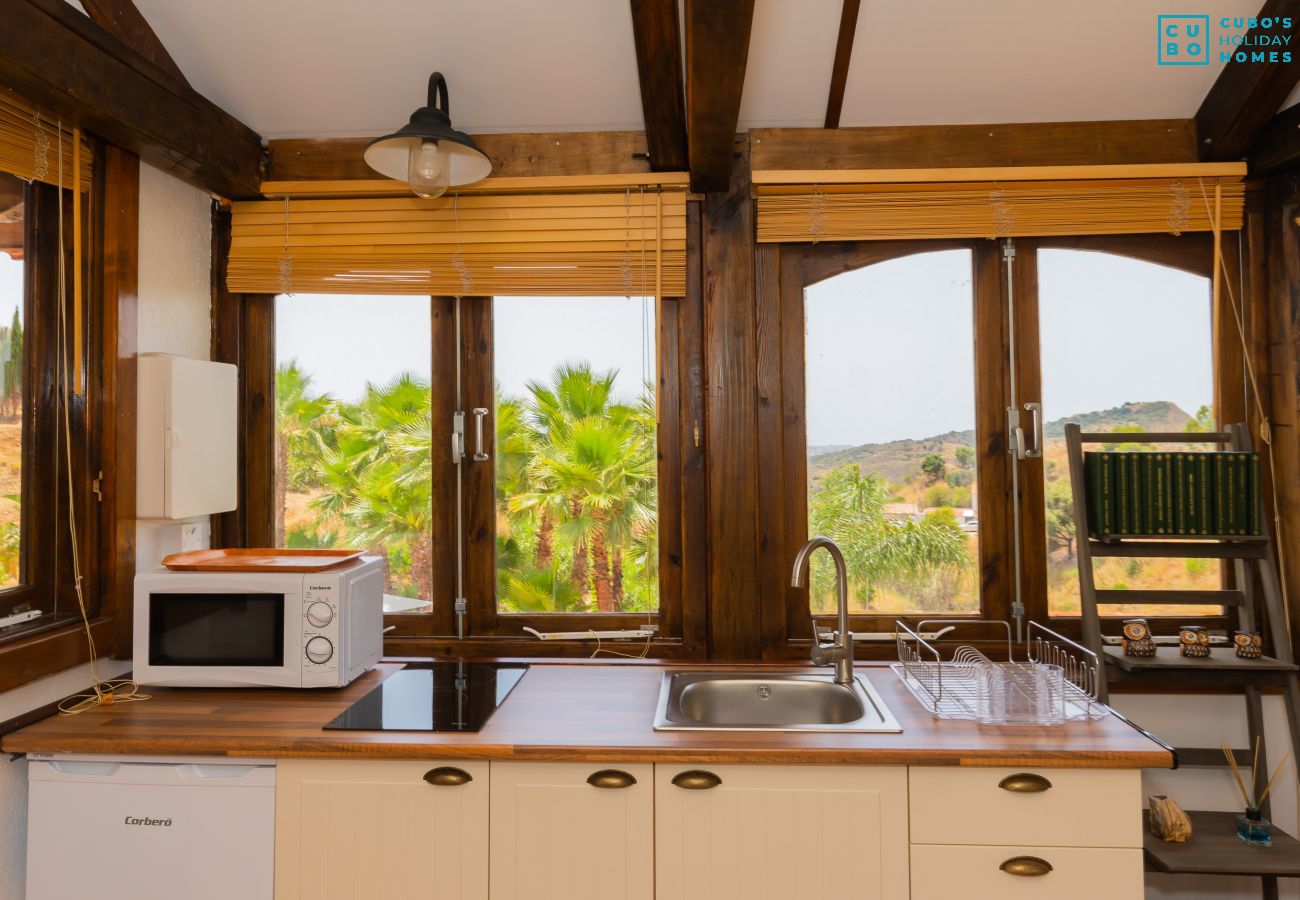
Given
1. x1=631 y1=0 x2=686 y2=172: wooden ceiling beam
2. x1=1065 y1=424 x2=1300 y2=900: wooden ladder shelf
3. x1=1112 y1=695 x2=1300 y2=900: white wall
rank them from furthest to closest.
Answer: x1=1112 y1=695 x2=1300 y2=900: white wall, x1=1065 y1=424 x2=1300 y2=900: wooden ladder shelf, x1=631 y1=0 x2=686 y2=172: wooden ceiling beam

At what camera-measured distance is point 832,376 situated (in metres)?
2.39

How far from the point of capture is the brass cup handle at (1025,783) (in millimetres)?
1600

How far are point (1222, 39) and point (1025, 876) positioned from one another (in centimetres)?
210

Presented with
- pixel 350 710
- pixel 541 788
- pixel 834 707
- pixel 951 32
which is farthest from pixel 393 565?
pixel 951 32

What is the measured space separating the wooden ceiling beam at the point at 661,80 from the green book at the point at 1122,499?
1.48 metres

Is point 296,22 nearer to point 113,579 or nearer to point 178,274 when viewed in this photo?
point 178,274

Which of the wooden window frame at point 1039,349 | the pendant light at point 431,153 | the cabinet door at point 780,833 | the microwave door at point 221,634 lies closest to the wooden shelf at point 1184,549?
the wooden window frame at point 1039,349

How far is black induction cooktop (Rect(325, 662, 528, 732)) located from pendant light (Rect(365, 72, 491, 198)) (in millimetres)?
1279

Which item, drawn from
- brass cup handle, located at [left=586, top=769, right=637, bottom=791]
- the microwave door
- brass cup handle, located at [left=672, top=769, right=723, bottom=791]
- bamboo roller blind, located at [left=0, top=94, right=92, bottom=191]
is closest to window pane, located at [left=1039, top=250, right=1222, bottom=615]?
brass cup handle, located at [left=672, top=769, right=723, bottom=791]

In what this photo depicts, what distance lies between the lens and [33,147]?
1.82 meters

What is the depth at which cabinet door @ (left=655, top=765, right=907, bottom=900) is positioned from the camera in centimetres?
162

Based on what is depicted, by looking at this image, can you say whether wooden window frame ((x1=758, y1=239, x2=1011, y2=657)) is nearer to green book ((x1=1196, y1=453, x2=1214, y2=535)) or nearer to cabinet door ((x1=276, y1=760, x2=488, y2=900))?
green book ((x1=1196, y1=453, x2=1214, y2=535))

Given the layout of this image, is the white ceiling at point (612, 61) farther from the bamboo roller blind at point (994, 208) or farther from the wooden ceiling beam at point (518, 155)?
the bamboo roller blind at point (994, 208)

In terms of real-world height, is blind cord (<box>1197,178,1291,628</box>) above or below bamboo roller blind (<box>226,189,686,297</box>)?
below
